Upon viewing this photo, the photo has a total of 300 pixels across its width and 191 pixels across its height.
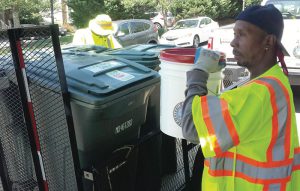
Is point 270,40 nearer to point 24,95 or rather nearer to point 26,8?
point 24,95

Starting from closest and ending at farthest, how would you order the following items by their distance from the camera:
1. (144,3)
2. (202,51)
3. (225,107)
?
(225,107)
(202,51)
(144,3)

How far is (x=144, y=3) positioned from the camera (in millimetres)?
25906

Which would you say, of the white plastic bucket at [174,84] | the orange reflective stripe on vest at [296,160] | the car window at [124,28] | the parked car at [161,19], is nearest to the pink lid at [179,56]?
the white plastic bucket at [174,84]

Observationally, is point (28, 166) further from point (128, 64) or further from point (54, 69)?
point (128, 64)

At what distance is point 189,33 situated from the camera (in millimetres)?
17422

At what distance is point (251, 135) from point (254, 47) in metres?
0.38

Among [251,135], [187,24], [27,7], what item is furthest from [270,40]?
[27,7]

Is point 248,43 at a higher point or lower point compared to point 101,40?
higher

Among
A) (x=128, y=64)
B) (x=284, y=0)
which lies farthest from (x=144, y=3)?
(x=128, y=64)

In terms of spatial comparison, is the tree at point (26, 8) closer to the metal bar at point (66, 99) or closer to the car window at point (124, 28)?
the car window at point (124, 28)

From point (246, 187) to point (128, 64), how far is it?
4.65 ft

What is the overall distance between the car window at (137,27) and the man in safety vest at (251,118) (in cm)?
1238

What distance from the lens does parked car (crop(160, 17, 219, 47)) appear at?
16906 mm

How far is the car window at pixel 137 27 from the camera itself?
13.9 meters
